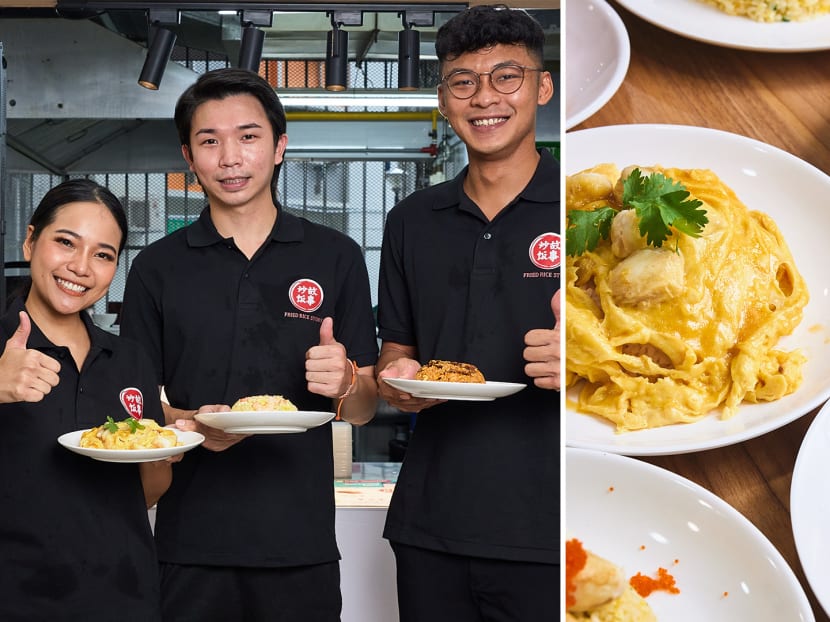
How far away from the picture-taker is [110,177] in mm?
851

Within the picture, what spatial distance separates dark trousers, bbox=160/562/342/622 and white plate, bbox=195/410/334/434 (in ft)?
0.61

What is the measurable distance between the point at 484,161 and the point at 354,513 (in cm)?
46

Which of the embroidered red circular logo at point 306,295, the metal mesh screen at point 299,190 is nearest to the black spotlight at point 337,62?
the metal mesh screen at point 299,190

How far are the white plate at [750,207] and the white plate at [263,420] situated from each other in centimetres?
31

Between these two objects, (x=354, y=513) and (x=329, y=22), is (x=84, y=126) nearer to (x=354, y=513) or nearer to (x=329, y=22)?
(x=329, y=22)

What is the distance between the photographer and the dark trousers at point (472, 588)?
0.91 metres

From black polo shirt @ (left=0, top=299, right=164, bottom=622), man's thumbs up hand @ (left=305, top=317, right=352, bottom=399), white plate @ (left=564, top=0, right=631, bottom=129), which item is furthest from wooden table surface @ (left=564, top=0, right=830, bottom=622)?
black polo shirt @ (left=0, top=299, right=164, bottom=622)

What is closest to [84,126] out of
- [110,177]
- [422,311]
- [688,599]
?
[110,177]

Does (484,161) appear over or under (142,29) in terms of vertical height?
under

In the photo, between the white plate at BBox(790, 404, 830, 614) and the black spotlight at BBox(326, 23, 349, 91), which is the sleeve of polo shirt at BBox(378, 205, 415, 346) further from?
the white plate at BBox(790, 404, 830, 614)

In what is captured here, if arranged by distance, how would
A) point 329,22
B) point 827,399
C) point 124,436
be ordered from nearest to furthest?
point 827,399 → point 124,436 → point 329,22

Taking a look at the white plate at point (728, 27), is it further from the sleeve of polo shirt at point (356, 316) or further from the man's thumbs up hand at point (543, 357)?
the sleeve of polo shirt at point (356, 316)

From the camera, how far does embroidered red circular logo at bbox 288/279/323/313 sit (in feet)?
3.10

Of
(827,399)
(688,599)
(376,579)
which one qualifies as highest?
(827,399)
